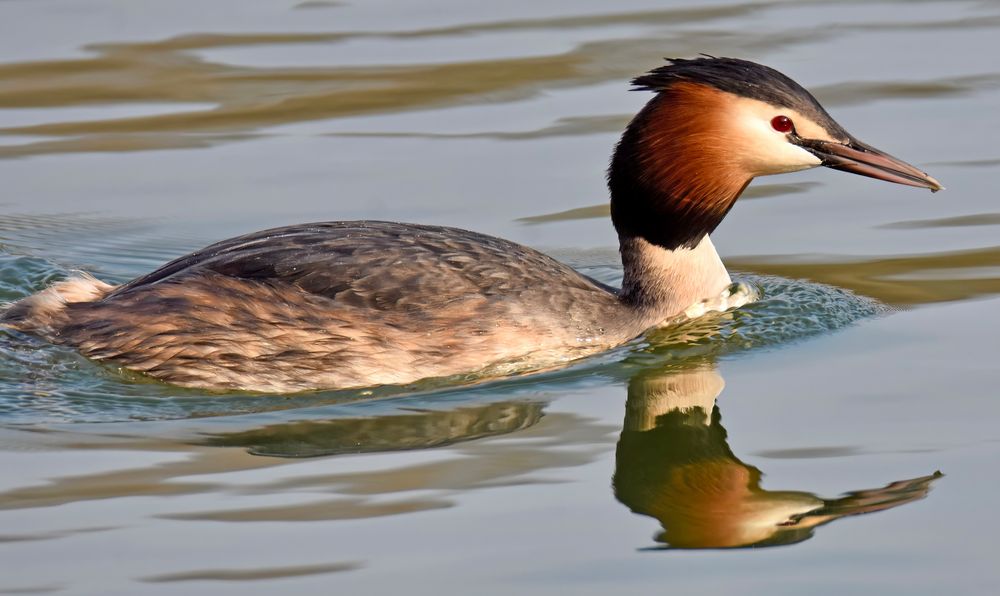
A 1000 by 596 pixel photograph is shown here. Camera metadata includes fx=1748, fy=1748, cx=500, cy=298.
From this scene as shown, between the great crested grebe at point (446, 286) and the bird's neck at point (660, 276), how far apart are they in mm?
10

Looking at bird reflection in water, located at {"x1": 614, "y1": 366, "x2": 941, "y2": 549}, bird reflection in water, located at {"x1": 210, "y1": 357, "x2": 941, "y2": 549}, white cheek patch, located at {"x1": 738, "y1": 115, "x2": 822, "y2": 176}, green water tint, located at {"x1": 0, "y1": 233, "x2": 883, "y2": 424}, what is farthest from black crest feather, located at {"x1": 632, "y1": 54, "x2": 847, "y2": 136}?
bird reflection in water, located at {"x1": 614, "y1": 366, "x2": 941, "y2": 549}

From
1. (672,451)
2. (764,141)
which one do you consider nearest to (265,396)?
(672,451)

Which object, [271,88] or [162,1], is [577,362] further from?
[162,1]

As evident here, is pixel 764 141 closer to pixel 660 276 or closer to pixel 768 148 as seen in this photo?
pixel 768 148

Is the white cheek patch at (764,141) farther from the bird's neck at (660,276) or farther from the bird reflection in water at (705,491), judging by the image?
the bird reflection in water at (705,491)

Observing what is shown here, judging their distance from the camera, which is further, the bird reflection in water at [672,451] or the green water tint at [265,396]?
the green water tint at [265,396]

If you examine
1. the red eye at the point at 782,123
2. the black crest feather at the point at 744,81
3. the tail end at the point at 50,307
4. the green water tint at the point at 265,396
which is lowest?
the green water tint at the point at 265,396

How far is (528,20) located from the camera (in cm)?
1422

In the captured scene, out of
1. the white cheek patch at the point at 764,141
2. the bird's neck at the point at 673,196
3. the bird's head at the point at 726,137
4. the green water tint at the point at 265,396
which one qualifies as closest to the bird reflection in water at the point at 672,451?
the green water tint at the point at 265,396

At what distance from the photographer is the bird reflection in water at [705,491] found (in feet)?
21.2

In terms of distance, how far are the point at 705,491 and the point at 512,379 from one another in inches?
59.8

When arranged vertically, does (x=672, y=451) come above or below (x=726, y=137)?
below

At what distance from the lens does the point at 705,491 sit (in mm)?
6902

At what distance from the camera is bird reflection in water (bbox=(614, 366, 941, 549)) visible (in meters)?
6.47
